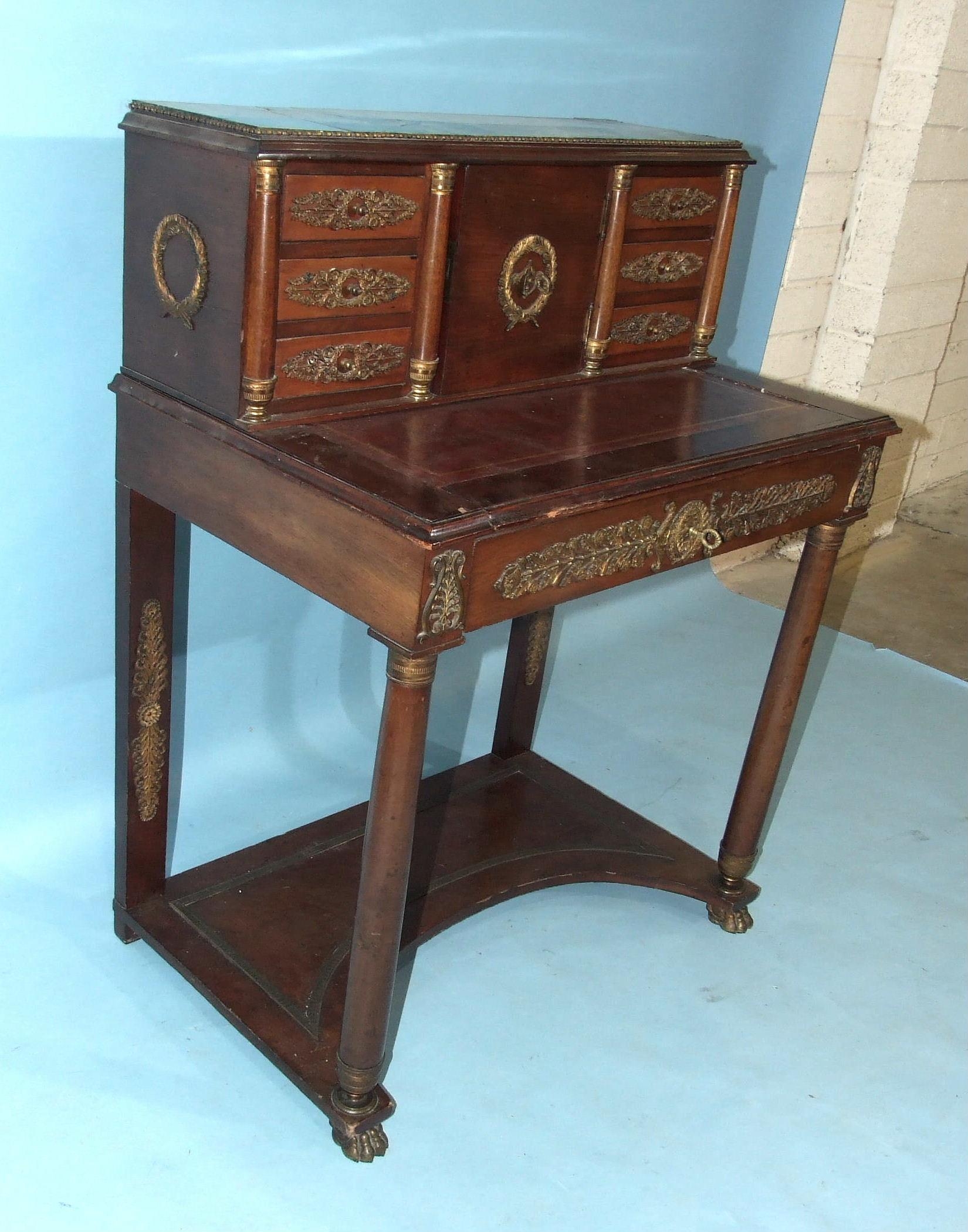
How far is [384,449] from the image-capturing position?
1.75 metres

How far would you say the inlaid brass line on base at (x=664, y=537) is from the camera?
1.70 m

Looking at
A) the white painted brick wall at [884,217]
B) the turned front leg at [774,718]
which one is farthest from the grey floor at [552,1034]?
the white painted brick wall at [884,217]

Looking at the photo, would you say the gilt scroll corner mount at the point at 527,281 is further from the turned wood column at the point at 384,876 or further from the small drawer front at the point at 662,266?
the turned wood column at the point at 384,876

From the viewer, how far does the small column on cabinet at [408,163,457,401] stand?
1.81 m

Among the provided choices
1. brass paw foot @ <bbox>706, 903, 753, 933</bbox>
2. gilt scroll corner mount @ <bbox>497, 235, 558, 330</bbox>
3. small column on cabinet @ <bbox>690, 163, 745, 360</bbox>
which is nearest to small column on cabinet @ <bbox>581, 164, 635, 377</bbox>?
gilt scroll corner mount @ <bbox>497, 235, 558, 330</bbox>

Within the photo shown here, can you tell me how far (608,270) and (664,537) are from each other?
0.54 metres

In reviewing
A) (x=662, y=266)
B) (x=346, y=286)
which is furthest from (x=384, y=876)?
(x=662, y=266)

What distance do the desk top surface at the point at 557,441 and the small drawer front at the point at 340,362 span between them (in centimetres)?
5

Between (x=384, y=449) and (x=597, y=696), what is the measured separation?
5.56ft

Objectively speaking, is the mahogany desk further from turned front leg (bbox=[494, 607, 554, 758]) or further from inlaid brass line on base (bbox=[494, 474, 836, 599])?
turned front leg (bbox=[494, 607, 554, 758])

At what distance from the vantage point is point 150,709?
7.15ft

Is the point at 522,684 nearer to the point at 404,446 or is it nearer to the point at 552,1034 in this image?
the point at 552,1034

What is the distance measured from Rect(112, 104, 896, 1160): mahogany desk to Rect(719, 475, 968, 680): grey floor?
1740mm

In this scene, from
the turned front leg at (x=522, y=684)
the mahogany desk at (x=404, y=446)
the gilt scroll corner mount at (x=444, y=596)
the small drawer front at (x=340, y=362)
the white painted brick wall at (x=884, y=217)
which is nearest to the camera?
the gilt scroll corner mount at (x=444, y=596)
